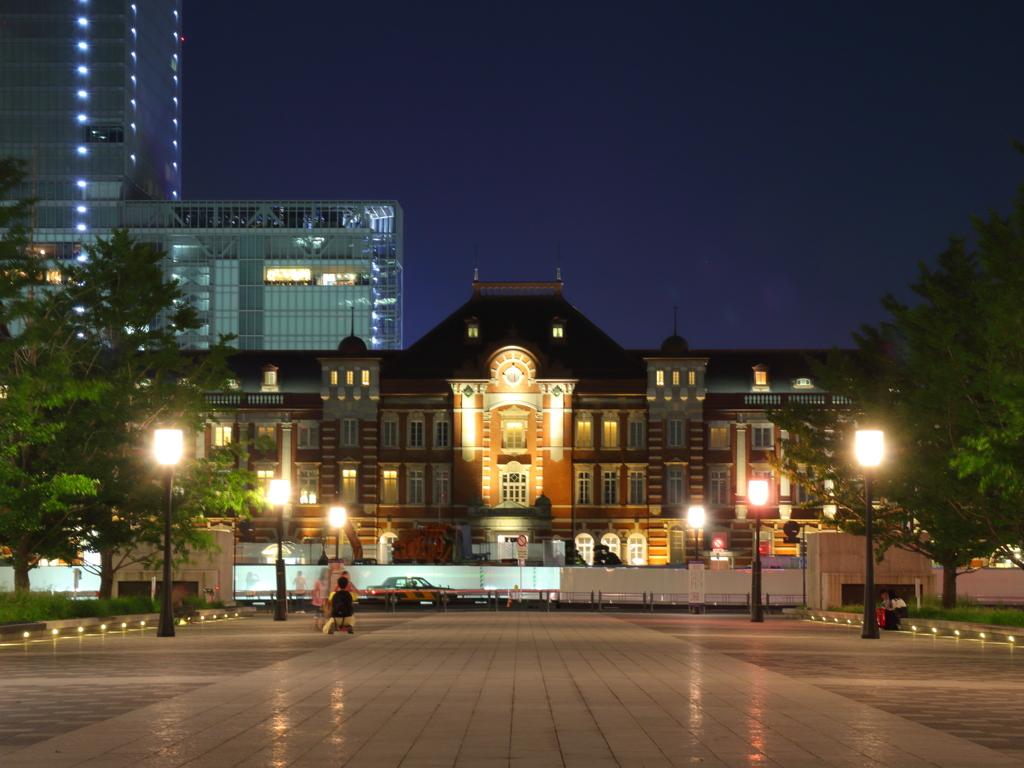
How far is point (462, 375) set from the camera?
289ft

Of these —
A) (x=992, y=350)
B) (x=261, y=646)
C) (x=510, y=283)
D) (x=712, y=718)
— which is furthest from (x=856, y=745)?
(x=510, y=283)

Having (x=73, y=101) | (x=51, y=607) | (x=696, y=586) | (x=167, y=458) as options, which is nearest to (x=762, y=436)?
(x=696, y=586)

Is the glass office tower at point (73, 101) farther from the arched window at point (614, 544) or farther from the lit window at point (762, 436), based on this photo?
the lit window at point (762, 436)

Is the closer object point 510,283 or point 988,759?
point 988,759

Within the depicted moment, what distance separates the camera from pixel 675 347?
88250 millimetres

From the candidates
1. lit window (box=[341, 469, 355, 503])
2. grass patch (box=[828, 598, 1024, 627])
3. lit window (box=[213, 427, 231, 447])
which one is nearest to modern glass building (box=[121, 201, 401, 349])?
lit window (box=[213, 427, 231, 447])

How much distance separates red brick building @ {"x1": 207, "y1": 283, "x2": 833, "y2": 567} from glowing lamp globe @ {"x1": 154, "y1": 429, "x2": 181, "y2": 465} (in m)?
55.6

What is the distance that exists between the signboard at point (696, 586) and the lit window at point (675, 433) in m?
33.2

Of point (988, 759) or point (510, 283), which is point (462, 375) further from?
point (988, 759)

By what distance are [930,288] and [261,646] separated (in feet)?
79.3

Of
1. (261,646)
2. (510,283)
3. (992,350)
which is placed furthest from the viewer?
(510,283)

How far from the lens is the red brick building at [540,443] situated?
87.8 m

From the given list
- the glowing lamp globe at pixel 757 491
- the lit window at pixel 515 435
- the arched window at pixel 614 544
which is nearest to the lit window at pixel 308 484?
the lit window at pixel 515 435

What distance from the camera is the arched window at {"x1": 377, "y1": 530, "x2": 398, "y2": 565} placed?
88125 mm
